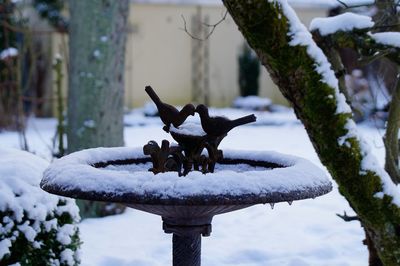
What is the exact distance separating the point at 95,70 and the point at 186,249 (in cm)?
405

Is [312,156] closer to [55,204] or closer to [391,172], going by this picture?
[391,172]

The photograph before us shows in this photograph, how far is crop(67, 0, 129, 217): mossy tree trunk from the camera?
22.8 ft

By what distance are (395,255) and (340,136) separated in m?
0.73

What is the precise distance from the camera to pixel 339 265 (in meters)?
5.33

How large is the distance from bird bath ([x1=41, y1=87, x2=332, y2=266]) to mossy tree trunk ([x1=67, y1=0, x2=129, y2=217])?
3.33 m

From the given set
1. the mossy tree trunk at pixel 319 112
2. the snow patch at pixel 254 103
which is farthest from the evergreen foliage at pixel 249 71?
the mossy tree trunk at pixel 319 112

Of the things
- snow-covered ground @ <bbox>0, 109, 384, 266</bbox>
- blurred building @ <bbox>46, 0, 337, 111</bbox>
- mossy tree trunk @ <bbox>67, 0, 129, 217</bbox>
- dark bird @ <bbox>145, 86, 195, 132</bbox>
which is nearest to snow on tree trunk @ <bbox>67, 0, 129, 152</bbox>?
mossy tree trunk @ <bbox>67, 0, 129, 217</bbox>

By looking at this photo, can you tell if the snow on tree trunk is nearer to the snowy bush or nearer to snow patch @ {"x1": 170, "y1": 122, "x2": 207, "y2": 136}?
the snowy bush

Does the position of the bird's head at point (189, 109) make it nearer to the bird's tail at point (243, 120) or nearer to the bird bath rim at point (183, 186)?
the bird's tail at point (243, 120)

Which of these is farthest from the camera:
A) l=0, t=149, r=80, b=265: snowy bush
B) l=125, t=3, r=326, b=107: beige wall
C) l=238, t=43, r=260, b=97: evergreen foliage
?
l=238, t=43, r=260, b=97: evergreen foliage

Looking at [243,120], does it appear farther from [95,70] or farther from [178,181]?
[95,70]

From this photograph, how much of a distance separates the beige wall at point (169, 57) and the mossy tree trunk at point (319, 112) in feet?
55.3

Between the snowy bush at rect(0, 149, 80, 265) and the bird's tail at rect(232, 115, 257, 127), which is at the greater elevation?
the bird's tail at rect(232, 115, 257, 127)

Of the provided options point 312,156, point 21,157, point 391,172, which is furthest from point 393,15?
point 312,156
